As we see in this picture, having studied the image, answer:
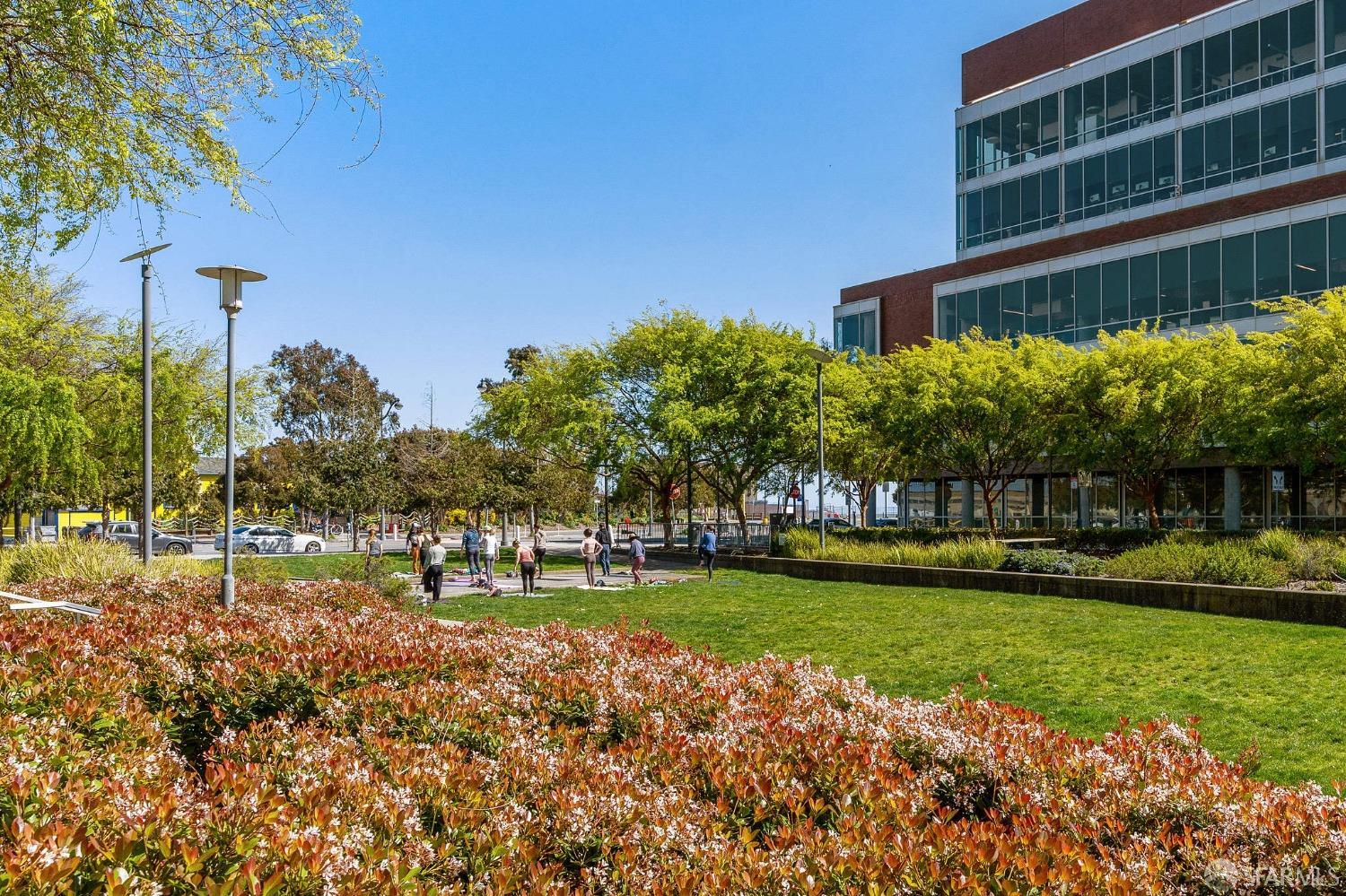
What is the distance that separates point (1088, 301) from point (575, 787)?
4275 centimetres

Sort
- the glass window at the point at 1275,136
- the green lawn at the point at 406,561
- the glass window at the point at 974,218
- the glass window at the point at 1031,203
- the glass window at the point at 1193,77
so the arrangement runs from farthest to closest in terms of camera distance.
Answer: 1. the glass window at the point at 974,218
2. the glass window at the point at 1031,203
3. the glass window at the point at 1193,77
4. the glass window at the point at 1275,136
5. the green lawn at the point at 406,561

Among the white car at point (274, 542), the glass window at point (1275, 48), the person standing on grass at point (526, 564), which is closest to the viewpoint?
the person standing on grass at point (526, 564)

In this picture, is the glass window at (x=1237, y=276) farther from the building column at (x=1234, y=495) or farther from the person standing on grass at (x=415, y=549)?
the person standing on grass at (x=415, y=549)

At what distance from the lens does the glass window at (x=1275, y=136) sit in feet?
124

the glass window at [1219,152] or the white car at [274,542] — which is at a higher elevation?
the glass window at [1219,152]

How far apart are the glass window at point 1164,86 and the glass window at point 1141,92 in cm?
21

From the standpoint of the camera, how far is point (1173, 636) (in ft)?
44.8

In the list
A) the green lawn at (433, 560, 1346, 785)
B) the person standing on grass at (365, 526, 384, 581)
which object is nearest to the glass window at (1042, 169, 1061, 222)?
the green lawn at (433, 560, 1346, 785)

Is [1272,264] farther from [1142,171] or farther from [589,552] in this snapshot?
[589,552]

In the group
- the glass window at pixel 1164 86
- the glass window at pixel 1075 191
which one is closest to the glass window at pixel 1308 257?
the glass window at pixel 1164 86

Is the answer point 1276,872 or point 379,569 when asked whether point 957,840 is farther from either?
point 379,569

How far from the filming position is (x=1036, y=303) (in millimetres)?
43625

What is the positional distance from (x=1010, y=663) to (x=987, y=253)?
1559 inches

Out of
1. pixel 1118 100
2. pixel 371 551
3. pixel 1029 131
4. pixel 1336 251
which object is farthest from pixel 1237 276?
pixel 371 551
